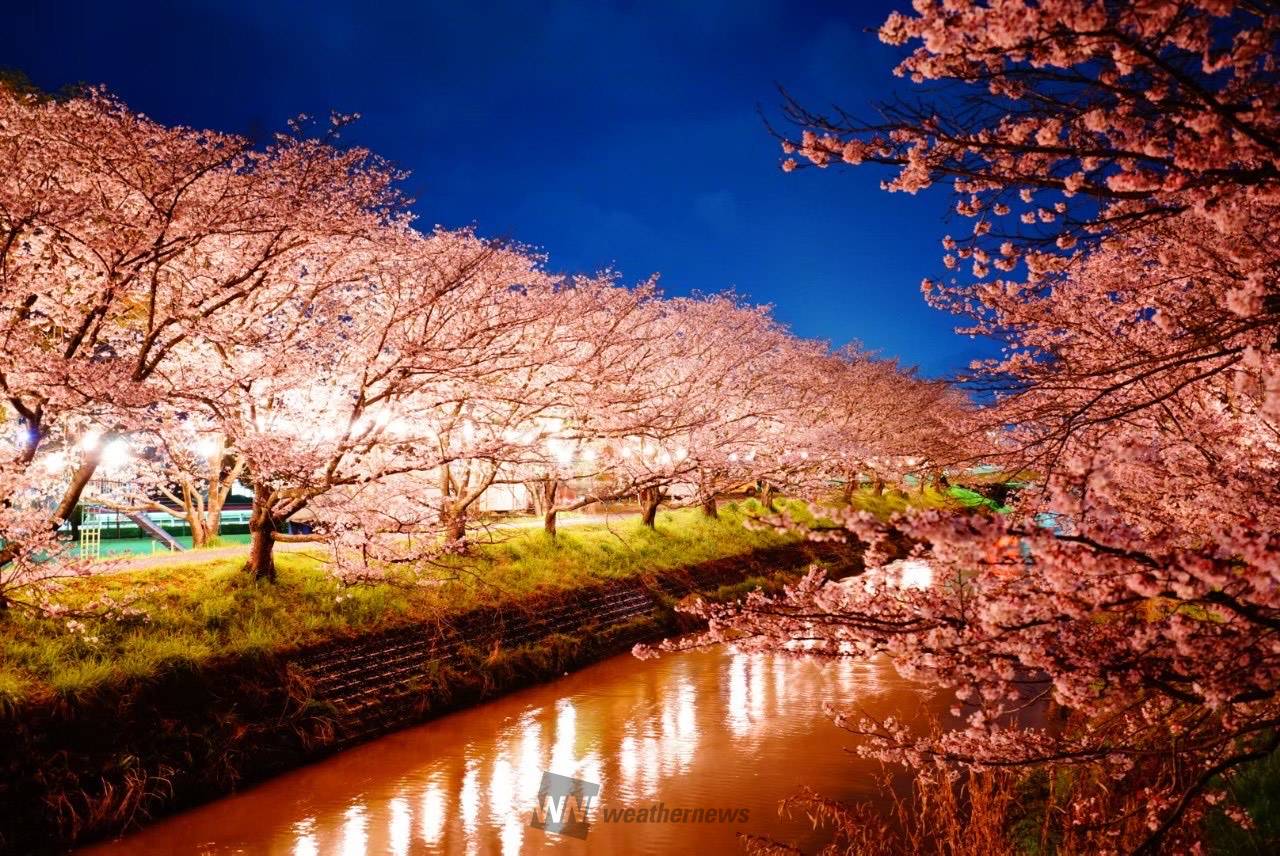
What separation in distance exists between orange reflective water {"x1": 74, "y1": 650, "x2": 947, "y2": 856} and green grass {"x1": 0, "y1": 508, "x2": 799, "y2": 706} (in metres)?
1.91

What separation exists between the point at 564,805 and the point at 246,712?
4348 millimetres

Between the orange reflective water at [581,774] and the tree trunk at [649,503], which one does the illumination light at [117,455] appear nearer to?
the orange reflective water at [581,774]

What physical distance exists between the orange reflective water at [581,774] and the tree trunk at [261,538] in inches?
136

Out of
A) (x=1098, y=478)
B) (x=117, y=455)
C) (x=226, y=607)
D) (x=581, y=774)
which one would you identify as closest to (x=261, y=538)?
(x=226, y=607)

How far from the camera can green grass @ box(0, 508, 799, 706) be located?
30.2 feet

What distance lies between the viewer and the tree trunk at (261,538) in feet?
40.8

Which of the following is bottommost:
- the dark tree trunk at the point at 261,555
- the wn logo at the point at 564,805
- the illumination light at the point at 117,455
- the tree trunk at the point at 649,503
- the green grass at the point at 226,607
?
the wn logo at the point at 564,805

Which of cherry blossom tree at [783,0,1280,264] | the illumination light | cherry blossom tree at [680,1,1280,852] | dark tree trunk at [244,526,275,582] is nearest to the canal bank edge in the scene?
dark tree trunk at [244,526,275,582]

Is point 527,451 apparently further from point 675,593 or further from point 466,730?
point 675,593

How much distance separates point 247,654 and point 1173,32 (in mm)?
11522

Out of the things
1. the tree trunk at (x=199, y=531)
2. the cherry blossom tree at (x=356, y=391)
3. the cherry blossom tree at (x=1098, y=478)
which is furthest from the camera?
the tree trunk at (x=199, y=531)

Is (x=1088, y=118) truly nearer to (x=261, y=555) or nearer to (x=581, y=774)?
(x=581, y=774)

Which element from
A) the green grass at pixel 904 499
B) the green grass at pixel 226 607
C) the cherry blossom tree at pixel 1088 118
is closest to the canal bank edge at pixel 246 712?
the green grass at pixel 226 607

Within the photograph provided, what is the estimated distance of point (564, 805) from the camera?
925cm
